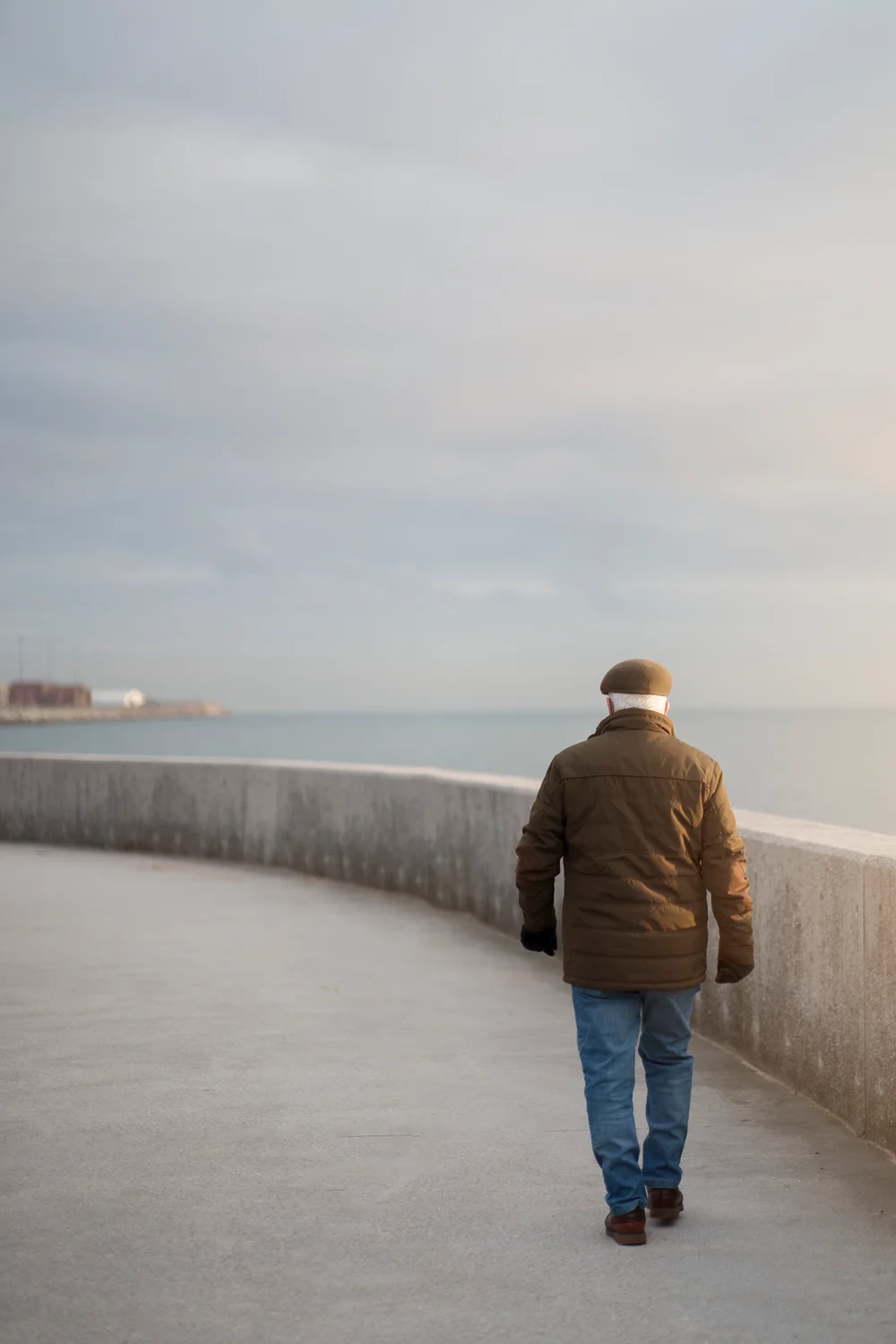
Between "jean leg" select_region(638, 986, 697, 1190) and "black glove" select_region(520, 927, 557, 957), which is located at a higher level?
"black glove" select_region(520, 927, 557, 957)

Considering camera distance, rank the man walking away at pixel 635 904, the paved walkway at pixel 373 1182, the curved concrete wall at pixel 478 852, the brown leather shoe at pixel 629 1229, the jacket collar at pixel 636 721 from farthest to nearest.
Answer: the curved concrete wall at pixel 478 852
the jacket collar at pixel 636 721
the man walking away at pixel 635 904
the brown leather shoe at pixel 629 1229
the paved walkway at pixel 373 1182

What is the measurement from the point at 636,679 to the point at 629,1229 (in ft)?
4.91

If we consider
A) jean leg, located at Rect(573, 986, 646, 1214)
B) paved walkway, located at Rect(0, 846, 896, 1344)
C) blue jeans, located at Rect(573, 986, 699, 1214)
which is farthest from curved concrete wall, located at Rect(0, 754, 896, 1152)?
jean leg, located at Rect(573, 986, 646, 1214)

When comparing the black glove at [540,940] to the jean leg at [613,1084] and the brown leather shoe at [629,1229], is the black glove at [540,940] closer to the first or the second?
the jean leg at [613,1084]

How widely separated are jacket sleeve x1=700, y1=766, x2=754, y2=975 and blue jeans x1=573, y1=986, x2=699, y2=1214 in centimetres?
17

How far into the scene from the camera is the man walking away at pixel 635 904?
158 inches

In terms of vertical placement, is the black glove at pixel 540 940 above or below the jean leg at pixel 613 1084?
above

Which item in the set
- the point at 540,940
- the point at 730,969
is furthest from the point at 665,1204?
the point at 540,940

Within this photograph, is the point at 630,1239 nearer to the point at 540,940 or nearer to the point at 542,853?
the point at 540,940

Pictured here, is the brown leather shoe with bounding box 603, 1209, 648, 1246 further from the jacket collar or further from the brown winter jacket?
the jacket collar

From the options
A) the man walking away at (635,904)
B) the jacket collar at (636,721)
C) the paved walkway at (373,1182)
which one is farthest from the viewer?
the jacket collar at (636,721)

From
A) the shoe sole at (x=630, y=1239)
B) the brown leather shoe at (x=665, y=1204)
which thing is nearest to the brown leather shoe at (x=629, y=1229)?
the shoe sole at (x=630, y=1239)

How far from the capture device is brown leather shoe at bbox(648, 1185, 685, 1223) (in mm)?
4113

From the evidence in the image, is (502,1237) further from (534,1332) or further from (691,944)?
(691,944)
